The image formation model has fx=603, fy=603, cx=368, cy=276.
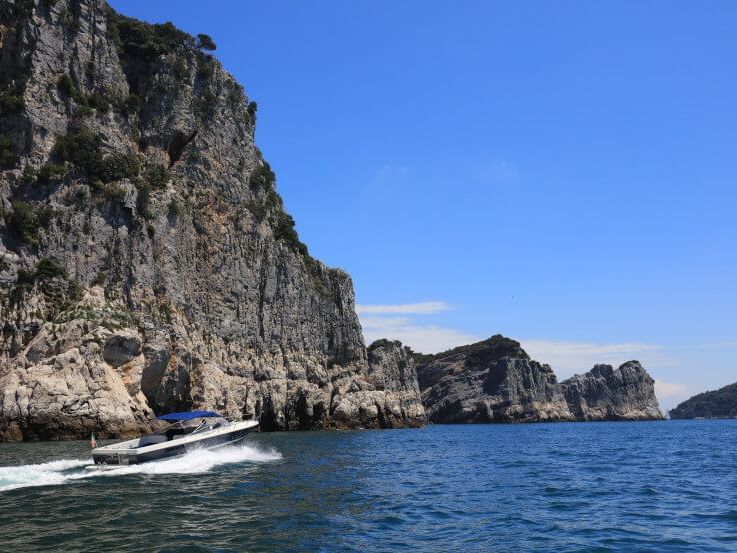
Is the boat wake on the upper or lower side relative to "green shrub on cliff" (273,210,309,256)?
lower

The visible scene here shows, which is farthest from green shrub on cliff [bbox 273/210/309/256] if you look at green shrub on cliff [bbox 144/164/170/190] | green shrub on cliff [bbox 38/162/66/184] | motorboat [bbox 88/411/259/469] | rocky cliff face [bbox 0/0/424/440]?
motorboat [bbox 88/411/259/469]

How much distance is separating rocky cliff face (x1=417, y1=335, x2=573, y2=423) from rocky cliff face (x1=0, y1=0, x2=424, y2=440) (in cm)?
4614

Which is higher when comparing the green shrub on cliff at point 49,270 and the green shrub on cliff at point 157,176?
the green shrub on cliff at point 157,176

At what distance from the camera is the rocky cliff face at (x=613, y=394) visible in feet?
496

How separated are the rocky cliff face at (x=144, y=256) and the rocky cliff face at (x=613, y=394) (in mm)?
87065

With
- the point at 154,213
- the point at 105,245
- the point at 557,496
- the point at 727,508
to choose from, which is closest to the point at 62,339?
the point at 105,245

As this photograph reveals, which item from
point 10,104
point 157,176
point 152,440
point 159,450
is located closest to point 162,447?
point 159,450

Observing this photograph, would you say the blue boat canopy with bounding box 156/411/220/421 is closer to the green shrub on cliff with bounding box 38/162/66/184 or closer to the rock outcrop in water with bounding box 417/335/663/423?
the green shrub on cliff with bounding box 38/162/66/184

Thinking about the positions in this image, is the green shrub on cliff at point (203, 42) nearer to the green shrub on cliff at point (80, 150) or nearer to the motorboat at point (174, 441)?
the green shrub on cliff at point (80, 150)

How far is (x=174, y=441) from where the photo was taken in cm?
2675

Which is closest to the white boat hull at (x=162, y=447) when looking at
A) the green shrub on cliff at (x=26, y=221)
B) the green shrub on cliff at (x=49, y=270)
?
the green shrub on cliff at (x=49, y=270)

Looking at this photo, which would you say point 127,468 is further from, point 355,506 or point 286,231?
point 286,231

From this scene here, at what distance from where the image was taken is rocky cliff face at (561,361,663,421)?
151125mm

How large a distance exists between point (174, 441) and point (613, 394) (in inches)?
5788
